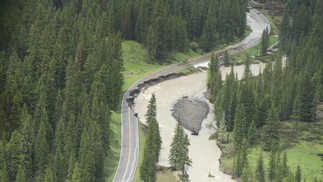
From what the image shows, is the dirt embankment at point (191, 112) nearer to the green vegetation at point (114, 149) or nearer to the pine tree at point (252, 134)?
the pine tree at point (252, 134)

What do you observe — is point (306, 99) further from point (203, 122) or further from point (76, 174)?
point (76, 174)

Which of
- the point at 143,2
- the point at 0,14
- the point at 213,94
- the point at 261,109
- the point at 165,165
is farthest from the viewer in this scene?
the point at 143,2

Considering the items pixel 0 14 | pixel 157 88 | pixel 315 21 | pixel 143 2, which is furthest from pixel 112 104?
pixel 0 14

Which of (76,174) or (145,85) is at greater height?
(145,85)

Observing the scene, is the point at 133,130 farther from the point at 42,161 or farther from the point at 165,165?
the point at 42,161

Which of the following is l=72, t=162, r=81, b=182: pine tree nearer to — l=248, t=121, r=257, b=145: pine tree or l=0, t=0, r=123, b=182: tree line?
l=0, t=0, r=123, b=182: tree line

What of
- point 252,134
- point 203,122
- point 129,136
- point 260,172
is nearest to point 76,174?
point 260,172
